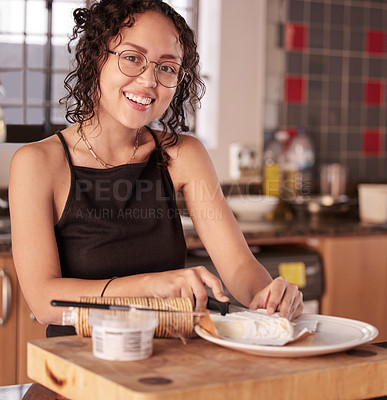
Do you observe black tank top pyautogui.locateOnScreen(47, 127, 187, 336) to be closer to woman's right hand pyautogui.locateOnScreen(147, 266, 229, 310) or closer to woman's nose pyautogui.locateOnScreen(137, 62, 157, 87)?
woman's nose pyautogui.locateOnScreen(137, 62, 157, 87)

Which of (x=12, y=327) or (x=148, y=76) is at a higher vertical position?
(x=148, y=76)

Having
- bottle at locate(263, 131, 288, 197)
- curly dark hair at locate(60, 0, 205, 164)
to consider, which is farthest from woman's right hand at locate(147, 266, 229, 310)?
bottle at locate(263, 131, 288, 197)

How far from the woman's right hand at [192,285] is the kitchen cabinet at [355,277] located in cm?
174

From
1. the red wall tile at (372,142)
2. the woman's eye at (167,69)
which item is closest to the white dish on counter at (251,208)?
the red wall tile at (372,142)

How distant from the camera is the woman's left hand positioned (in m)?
1.23

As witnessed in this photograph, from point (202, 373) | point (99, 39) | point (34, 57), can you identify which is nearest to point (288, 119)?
point (34, 57)

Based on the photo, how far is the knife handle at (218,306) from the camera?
115cm

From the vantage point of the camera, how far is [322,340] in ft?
3.62

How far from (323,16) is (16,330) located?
220cm

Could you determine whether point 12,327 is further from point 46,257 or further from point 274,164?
point 274,164

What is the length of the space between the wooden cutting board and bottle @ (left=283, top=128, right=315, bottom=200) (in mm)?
2376

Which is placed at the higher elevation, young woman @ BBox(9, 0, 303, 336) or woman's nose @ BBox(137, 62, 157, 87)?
woman's nose @ BBox(137, 62, 157, 87)

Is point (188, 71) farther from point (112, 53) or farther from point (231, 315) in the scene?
point (231, 315)

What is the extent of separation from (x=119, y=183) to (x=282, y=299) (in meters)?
0.48
